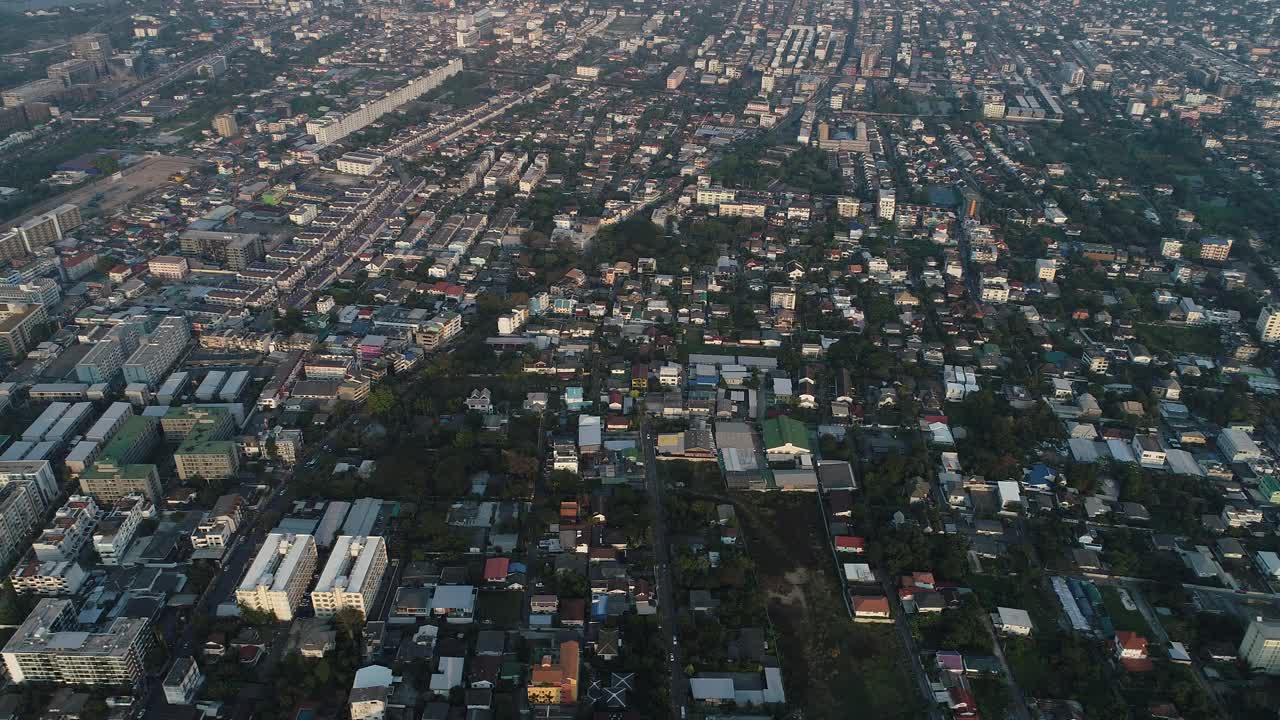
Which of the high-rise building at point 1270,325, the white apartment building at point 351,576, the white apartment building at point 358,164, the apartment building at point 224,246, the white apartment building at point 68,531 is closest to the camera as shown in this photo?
the white apartment building at point 351,576

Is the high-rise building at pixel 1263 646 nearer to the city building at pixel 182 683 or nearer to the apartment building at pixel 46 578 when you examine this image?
the city building at pixel 182 683

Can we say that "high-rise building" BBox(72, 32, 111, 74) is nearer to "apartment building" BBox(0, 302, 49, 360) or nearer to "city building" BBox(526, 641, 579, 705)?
"apartment building" BBox(0, 302, 49, 360)

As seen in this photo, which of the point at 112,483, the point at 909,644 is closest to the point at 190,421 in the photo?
the point at 112,483

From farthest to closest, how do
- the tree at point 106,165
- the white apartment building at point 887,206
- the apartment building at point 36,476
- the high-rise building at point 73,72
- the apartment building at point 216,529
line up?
the high-rise building at point 73,72 < the tree at point 106,165 < the white apartment building at point 887,206 < the apartment building at point 36,476 < the apartment building at point 216,529

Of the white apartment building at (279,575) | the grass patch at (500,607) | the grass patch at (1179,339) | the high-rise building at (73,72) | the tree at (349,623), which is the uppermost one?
the high-rise building at (73,72)

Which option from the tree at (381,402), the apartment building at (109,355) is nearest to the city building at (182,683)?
the tree at (381,402)

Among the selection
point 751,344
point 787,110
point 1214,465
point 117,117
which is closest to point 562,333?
point 751,344

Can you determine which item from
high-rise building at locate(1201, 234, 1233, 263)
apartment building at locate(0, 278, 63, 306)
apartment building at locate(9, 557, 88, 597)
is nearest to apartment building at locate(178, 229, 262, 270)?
apartment building at locate(0, 278, 63, 306)
